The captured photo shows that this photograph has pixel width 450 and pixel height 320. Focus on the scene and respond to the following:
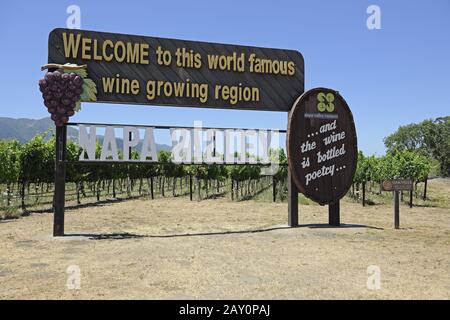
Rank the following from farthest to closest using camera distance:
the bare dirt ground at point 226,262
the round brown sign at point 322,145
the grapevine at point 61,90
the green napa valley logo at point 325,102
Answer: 1. the green napa valley logo at point 325,102
2. the round brown sign at point 322,145
3. the grapevine at point 61,90
4. the bare dirt ground at point 226,262

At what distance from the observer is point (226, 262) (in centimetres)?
972

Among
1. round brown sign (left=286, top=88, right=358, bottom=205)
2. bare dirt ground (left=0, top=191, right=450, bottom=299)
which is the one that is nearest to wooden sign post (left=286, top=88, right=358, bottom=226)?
round brown sign (left=286, top=88, right=358, bottom=205)

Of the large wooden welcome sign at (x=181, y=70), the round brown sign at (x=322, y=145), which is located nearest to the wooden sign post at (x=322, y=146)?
the round brown sign at (x=322, y=145)

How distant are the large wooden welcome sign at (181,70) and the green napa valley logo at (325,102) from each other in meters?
0.92

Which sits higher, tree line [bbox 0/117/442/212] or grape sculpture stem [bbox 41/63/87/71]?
grape sculpture stem [bbox 41/63/87/71]

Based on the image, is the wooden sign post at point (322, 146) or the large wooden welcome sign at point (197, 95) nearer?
the large wooden welcome sign at point (197, 95)

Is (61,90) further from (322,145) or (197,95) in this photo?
(322,145)

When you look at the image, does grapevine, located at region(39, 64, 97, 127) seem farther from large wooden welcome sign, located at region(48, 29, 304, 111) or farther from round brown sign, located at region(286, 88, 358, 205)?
round brown sign, located at region(286, 88, 358, 205)

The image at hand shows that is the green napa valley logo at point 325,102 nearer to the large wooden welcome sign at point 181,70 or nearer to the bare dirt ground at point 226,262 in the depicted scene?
the large wooden welcome sign at point 181,70

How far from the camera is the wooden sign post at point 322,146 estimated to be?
50.6 ft

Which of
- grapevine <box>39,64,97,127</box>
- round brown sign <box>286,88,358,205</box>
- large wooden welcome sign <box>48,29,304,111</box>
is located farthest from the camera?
round brown sign <box>286,88,358,205</box>

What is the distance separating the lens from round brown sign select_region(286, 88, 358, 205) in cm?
1542

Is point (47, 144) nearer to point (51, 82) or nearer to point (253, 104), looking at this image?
point (51, 82)

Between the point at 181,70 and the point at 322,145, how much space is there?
6.14 m
